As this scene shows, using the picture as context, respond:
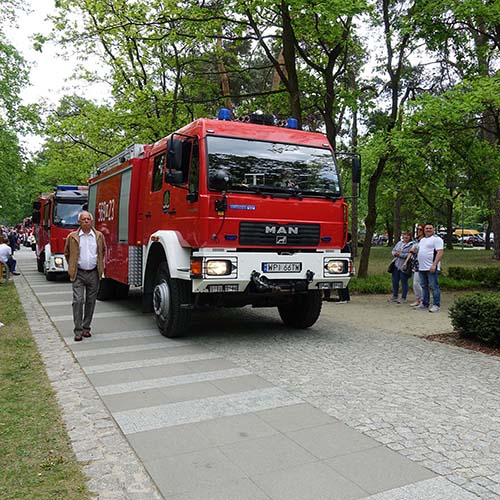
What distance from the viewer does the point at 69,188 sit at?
59.7 ft

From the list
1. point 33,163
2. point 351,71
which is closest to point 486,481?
point 351,71

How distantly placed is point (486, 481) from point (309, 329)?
5.68 metres

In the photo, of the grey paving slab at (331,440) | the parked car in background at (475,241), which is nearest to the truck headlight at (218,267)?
the grey paving slab at (331,440)

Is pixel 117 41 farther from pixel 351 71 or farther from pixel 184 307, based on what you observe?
pixel 184 307

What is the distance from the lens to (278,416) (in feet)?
14.9

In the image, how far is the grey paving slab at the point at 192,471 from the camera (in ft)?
10.9

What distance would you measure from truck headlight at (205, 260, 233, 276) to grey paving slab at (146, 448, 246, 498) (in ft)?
11.1

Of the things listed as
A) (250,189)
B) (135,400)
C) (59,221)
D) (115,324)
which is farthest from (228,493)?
(59,221)

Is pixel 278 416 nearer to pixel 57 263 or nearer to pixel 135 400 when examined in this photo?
pixel 135 400

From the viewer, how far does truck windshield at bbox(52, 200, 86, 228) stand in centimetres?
1716

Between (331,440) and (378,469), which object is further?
(331,440)

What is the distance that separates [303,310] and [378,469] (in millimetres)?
5354

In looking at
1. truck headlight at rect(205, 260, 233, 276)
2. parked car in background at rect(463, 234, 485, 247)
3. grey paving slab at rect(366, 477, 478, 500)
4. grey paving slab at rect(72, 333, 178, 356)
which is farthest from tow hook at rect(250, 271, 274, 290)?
parked car in background at rect(463, 234, 485, 247)

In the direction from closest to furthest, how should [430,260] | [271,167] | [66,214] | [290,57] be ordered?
[271,167] → [430,260] → [290,57] → [66,214]
